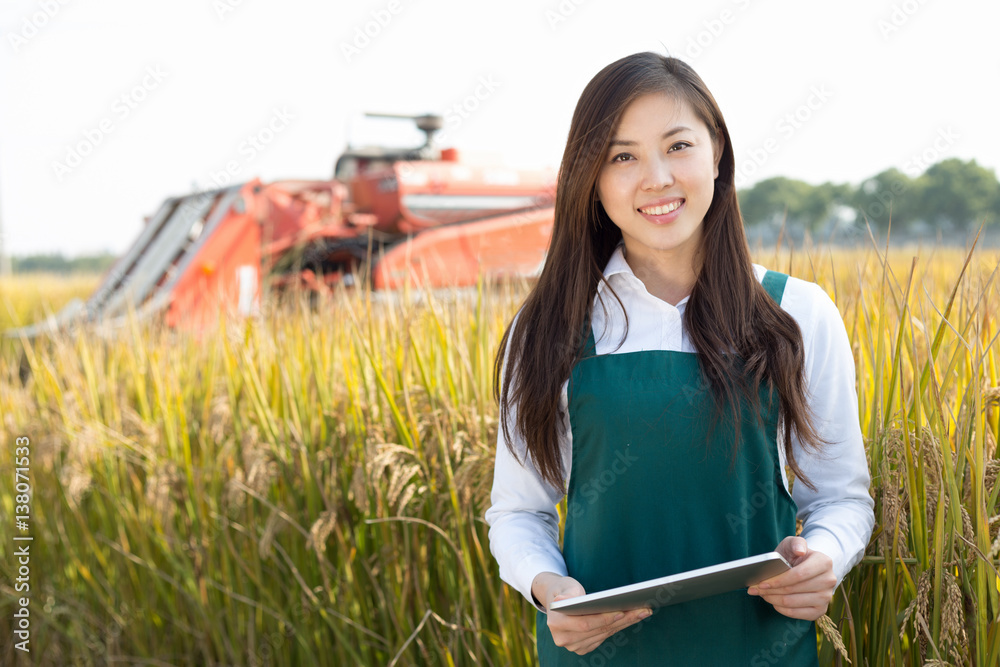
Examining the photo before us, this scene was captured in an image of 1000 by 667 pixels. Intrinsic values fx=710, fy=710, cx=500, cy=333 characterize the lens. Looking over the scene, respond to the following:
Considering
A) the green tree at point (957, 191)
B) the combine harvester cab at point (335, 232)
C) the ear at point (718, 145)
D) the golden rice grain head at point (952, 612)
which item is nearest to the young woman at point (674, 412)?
the ear at point (718, 145)

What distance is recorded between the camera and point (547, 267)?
1.25 m

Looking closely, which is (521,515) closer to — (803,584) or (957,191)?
(803,584)

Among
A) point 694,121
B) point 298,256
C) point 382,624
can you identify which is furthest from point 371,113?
point 694,121

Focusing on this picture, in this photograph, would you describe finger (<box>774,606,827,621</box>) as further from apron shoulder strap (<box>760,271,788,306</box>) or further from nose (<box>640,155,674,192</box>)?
nose (<box>640,155,674,192</box>)

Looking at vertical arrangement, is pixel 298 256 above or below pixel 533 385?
above

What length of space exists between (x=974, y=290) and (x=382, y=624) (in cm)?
162

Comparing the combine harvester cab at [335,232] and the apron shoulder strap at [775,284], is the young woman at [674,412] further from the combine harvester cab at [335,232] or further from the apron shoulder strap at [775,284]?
the combine harvester cab at [335,232]

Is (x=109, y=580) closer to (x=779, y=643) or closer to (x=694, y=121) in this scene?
(x=779, y=643)

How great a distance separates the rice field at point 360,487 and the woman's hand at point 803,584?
0.31 ft

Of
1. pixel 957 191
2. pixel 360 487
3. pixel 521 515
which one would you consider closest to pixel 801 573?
pixel 521 515

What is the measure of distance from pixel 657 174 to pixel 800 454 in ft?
1.59

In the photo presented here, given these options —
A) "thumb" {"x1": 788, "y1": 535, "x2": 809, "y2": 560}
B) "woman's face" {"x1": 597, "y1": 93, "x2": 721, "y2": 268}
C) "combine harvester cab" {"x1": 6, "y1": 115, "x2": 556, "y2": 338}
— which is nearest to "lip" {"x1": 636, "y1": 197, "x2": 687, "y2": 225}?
"woman's face" {"x1": 597, "y1": 93, "x2": 721, "y2": 268}

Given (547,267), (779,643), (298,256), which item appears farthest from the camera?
(298,256)

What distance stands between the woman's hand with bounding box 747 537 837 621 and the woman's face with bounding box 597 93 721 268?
0.49 meters
